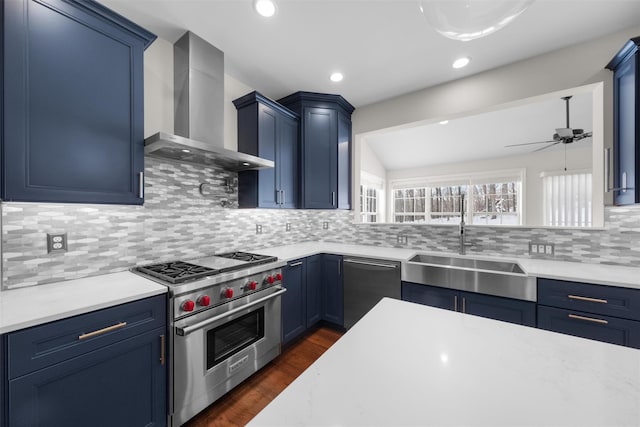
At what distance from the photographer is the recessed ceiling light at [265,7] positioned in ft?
5.48

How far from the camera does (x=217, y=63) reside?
6.97 ft

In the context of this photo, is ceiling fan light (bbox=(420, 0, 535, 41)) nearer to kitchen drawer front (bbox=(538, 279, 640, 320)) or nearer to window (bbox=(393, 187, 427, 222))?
kitchen drawer front (bbox=(538, 279, 640, 320))

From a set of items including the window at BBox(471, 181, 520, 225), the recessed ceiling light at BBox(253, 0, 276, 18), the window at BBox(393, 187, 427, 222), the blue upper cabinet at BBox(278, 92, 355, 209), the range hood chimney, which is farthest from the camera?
the window at BBox(393, 187, 427, 222)

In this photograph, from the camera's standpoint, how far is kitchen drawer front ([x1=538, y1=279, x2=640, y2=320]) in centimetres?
155

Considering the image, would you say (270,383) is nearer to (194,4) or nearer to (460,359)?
(460,359)

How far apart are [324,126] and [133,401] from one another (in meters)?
2.85

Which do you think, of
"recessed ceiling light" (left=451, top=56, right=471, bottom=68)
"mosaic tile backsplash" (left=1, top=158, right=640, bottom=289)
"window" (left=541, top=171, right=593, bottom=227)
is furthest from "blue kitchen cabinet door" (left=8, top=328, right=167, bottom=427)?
"window" (left=541, top=171, right=593, bottom=227)

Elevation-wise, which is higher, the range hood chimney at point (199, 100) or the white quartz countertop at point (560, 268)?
the range hood chimney at point (199, 100)

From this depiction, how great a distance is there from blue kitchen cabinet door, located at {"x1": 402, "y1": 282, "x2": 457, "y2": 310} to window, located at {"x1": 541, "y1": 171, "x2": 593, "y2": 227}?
501cm

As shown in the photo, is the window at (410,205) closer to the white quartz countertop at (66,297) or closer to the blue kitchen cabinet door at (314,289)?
the blue kitchen cabinet door at (314,289)

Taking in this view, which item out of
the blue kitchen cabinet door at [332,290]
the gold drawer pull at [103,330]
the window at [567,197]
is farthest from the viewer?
the window at [567,197]

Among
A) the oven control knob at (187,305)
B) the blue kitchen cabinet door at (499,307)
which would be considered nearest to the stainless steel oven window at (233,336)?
the oven control knob at (187,305)

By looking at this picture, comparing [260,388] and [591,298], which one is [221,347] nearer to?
[260,388]

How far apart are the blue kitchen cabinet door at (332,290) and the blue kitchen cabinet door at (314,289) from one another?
2.0 inches
